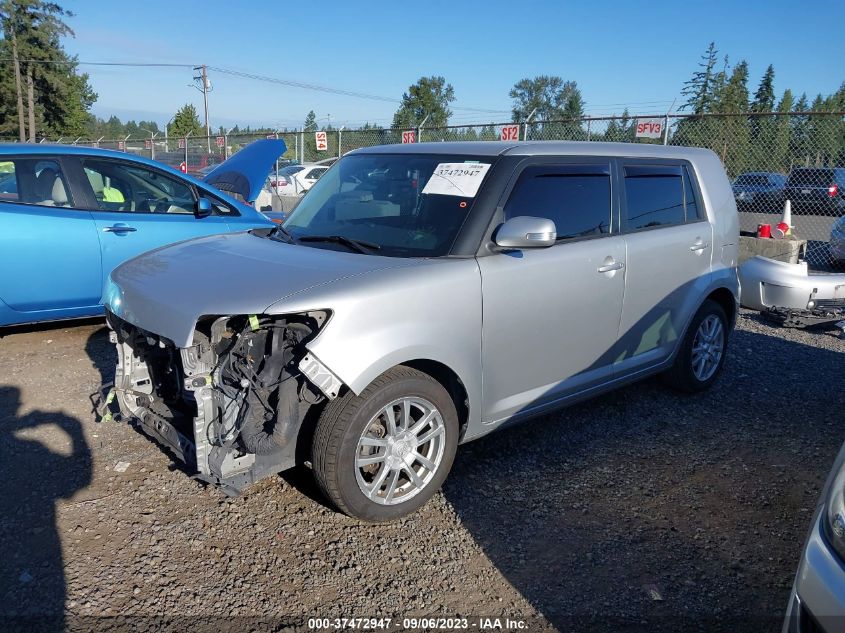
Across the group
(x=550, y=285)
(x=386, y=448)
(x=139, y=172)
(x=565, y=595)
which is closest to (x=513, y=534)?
(x=565, y=595)

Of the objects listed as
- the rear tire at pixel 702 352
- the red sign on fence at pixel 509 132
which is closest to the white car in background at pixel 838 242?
the red sign on fence at pixel 509 132

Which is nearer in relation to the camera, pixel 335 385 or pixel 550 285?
pixel 335 385

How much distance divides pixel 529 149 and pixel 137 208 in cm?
383

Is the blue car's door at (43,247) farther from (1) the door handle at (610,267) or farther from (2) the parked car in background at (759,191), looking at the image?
(2) the parked car in background at (759,191)

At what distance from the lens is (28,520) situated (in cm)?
325

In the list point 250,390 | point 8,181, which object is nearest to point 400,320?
point 250,390

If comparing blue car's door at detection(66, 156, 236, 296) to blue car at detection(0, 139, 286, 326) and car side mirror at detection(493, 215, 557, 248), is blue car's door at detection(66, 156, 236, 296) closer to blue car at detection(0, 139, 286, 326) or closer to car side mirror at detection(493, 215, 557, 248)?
blue car at detection(0, 139, 286, 326)

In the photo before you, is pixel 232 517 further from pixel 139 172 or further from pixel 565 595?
pixel 139 172

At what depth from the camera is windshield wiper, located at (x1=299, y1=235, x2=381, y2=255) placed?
356 centimetres

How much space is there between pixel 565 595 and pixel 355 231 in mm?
2164

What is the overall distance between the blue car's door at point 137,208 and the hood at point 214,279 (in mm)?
2073

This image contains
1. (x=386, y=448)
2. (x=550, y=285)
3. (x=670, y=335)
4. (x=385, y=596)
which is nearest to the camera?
(x=385, y=596)

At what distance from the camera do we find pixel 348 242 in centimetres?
366

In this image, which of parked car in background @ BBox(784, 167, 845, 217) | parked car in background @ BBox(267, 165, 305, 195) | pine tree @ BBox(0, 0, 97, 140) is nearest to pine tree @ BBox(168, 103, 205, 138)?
pine tree @ BBox(0, 0, 97, 140)
